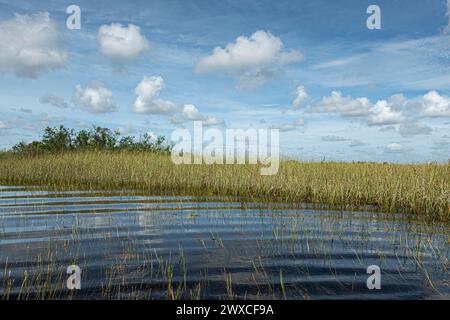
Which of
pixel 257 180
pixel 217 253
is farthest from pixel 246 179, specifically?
pixel 217 253

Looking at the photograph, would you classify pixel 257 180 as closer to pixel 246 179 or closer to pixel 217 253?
pixel 246 179

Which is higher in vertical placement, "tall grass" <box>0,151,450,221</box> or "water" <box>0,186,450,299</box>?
"tall grass" <box>0,151,450,221</box>

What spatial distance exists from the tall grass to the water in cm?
192

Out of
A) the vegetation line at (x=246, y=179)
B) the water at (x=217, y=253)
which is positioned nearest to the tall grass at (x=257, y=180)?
the vegetation line at (x=246, y=179)

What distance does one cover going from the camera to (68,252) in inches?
250

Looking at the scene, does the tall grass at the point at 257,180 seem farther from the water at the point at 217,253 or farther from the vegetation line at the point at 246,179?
the water at the point at 217,253

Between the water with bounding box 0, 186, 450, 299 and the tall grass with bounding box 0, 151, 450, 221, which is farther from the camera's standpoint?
the tall grass with bounding box 0, 151, 450, 221

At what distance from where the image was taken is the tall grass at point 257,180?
11.6 m

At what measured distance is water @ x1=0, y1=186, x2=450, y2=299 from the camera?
4.80 meters

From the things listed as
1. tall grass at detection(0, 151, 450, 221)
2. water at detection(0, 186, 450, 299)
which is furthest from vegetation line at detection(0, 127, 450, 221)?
water at detection(0, 186, 450, 299)

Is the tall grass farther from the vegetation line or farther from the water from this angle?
the water

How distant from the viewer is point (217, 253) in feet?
21.1

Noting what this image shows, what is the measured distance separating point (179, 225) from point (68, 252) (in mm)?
2781

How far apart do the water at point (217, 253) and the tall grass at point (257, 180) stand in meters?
1.92
